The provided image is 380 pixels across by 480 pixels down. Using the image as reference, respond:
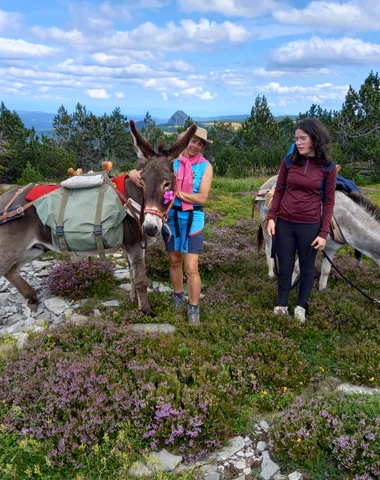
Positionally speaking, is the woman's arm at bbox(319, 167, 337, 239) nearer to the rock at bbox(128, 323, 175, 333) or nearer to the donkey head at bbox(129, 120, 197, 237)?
the donkey head at bbox(129, 120, 197, 237)

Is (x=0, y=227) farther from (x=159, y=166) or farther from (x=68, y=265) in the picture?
(x=159, y=166)

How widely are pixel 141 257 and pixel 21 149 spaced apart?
49791mm

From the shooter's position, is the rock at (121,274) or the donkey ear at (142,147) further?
the rock at (121,274)

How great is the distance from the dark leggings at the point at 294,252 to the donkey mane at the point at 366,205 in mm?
1443

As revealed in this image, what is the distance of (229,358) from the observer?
4.48 meters

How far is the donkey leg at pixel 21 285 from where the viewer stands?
573 cm

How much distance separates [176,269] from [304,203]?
6.83ft

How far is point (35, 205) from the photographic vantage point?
4.97 meters

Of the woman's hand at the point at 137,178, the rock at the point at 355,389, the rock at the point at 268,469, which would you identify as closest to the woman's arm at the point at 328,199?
the rock at the point at 355,389

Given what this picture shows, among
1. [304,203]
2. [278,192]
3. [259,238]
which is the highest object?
[278,192]

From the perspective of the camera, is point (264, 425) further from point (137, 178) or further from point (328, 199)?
point (137, 178)

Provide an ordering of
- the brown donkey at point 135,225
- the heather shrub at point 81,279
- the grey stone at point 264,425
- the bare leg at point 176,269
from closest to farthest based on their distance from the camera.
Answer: the grey stone at point 264,425
the brown donkey at point 135,225
the bare leg at point 176,269
the heather shrub at point 81,279

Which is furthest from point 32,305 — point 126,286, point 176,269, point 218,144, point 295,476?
point 218,144

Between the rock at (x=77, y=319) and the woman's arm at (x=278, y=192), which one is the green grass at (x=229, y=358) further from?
the woman's arm at (x=278, y=192)
